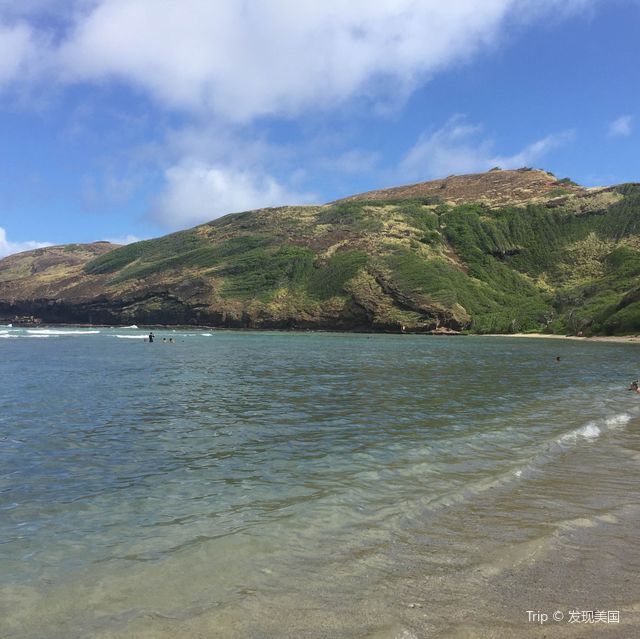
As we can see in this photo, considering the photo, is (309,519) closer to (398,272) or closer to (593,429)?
(593,429)

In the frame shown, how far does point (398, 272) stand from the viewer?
5221 inches

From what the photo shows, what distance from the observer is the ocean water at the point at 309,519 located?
19.6 feet

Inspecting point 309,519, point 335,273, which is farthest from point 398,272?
point 309,519

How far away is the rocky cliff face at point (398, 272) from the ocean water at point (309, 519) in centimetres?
8881

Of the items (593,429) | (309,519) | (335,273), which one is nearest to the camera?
(309,519)

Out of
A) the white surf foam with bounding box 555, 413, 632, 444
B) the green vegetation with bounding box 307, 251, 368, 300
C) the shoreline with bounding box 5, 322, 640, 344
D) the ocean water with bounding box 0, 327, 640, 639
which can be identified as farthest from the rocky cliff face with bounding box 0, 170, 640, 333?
the ocean water with bounding box 0, 327, 640, 639

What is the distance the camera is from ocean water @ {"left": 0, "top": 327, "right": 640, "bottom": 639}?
599 cm

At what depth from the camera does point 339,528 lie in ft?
27.9

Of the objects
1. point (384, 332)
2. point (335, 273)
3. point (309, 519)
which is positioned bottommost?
point (309, 519)

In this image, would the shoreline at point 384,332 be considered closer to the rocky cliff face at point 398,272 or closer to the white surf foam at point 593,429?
the rocky cliff face at point 398,272

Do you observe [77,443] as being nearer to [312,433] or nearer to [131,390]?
[312,433]

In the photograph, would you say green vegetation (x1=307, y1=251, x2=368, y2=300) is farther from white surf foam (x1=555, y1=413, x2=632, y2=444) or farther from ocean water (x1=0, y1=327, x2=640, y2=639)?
ocean water (x1=0, y1=327, x2=640, y2=639)

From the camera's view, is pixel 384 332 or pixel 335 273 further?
pixel 335 273

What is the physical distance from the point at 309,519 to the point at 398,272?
126263mm
